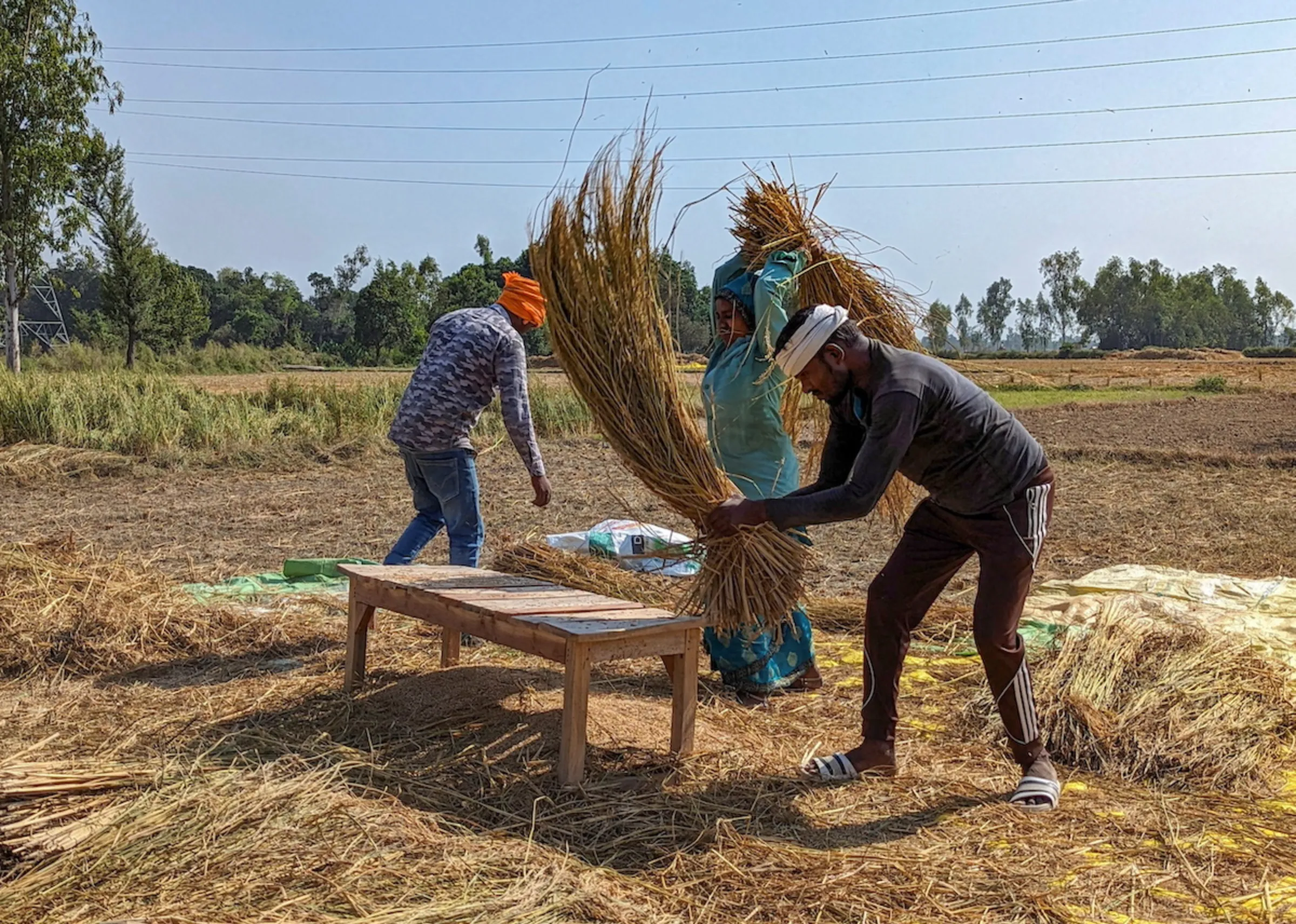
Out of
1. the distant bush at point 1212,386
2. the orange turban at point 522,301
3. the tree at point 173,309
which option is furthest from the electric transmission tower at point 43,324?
the distant bush at point 1212,386

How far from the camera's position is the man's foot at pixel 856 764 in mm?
3291

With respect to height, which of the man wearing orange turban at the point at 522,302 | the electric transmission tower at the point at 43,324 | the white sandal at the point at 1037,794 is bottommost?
the white sandal at the point at 1037,794

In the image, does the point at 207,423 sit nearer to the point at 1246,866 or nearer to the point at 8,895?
the point at 8,895

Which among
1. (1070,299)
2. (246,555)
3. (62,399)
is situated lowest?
(246,555)

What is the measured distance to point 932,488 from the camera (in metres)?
3.10

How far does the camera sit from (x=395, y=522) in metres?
8.07

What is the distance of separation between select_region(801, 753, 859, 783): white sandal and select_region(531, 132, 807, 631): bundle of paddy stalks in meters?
0.53

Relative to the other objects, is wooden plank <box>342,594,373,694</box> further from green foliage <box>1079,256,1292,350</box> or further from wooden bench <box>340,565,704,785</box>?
green foliage <box>1079,256,1292,350</box>

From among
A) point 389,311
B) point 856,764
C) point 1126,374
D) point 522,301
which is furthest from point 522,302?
point 389,311

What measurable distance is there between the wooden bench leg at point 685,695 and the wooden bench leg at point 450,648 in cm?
116

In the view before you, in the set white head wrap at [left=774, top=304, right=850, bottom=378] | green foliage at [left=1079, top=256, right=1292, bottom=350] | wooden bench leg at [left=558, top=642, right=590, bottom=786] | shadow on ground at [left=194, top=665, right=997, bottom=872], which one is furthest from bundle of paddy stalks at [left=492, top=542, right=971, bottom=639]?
green foliage at [left=1079, top=256, right=1292, bottom=350]

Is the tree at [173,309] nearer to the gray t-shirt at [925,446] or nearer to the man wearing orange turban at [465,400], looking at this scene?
the man wearing orange turban at [465,400]

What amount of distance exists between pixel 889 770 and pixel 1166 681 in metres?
1.14

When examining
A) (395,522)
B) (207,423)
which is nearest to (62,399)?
(207,423)
